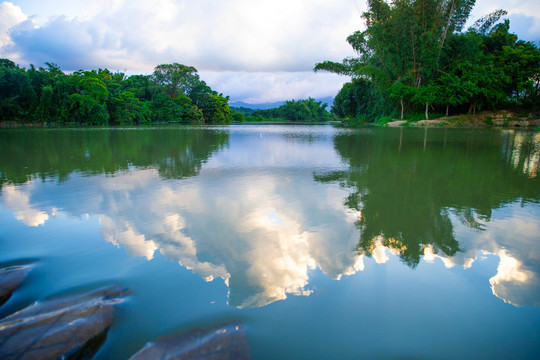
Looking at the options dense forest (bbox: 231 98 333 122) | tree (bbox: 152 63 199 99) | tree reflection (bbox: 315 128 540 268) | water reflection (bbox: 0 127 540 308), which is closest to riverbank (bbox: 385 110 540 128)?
tree reflection (bbox: 315 128 540 268)

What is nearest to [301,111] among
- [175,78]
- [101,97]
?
[175,78]

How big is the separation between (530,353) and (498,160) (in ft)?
29.1

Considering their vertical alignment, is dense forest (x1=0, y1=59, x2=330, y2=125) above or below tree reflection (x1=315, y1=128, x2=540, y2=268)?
above

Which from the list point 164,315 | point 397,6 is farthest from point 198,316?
point 397,6

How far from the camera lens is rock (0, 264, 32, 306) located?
252cm

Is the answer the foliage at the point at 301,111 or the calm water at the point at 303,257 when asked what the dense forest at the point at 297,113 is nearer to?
the foliage at the point at 301,111

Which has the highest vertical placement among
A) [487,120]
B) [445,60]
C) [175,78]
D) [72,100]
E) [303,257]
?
[175,78]

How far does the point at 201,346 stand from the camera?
1940 millimetres

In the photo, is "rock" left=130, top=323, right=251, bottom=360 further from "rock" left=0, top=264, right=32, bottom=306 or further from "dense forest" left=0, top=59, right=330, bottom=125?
"dense forest" left=0, top=59, right=330, bottom=125

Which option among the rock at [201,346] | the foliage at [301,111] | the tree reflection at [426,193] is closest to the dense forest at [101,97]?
the foliage at [301,111]

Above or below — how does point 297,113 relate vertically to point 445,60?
below

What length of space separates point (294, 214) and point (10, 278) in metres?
3.15

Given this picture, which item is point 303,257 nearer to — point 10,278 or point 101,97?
point 10,278

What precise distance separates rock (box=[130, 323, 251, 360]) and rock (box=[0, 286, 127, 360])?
0.39 meters
